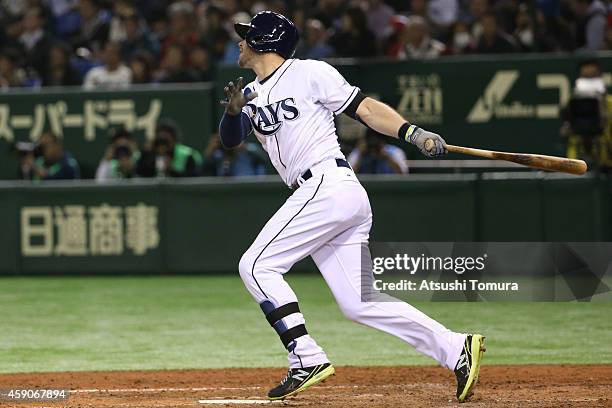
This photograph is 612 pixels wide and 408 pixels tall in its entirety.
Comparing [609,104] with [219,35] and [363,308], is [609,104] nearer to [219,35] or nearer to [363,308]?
[219,35]

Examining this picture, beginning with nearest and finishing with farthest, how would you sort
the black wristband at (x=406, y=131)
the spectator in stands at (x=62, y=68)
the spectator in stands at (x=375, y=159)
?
the black wristband at (x=406, y=131) → the spectator in stands at (x=375, y=159) → the spectator in stands at (x=62, y=68)

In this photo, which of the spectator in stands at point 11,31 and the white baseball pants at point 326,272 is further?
the spectator in stands at point 11,31

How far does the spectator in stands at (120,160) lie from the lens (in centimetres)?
1377

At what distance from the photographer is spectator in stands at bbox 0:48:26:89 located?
51.0 ft

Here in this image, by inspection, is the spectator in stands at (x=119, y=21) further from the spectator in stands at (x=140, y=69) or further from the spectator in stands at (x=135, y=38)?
the spectator in stands at (x=140, y=69)

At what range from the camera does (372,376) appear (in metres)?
7.36

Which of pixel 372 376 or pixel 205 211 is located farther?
pixel 205 211

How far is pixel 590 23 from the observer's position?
13.5m

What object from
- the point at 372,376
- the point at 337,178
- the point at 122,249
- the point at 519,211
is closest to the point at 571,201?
the point at 519,211

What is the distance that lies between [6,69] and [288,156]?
10189 mm

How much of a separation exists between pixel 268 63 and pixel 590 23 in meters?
8.03

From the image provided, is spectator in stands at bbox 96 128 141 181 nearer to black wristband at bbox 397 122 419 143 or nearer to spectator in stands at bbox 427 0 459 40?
spectator in stands at bbox 427 0 459 40

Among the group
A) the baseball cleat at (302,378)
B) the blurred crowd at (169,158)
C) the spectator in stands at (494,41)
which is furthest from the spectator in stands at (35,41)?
the baseball cleat at (302,378)

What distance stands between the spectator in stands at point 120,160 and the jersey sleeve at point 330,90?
7.85 metres
